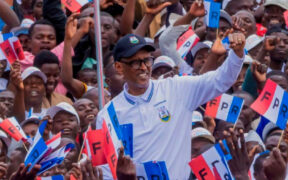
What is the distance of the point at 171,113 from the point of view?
319 inches

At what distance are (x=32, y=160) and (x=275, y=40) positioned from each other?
15.6 feet

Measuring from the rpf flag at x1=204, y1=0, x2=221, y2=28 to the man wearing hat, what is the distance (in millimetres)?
3085

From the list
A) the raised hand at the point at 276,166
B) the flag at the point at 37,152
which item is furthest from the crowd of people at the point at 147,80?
the flag at the point at 37,152

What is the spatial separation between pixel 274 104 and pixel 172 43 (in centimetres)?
359

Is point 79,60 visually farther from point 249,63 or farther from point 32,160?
point 32,160

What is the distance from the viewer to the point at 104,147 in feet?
25.9

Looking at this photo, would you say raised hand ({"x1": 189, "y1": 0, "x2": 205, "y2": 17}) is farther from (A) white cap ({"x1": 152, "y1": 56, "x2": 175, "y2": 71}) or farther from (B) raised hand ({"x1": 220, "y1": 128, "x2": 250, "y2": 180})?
(B) raised hand ({"x1": 220, "y1": 128, "x2": 250, "y2": 180})

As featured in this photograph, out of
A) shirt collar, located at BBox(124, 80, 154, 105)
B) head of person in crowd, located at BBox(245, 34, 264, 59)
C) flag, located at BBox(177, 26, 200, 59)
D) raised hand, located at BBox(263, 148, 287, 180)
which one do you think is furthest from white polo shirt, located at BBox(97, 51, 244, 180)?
head of person in crowd, located at BBox(245, 34, 264, 59)

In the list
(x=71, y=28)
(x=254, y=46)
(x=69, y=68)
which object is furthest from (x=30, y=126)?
(x=254, y=46)

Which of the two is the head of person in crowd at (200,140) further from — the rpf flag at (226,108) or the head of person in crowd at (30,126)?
the head of person in crowd at (30,126)

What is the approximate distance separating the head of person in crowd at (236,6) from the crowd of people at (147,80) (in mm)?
13

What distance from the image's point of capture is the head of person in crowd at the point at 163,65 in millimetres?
11375

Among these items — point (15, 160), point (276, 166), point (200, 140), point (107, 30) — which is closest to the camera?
point (276, 166)

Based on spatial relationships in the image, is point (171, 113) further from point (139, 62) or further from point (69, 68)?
point (69, 68)
